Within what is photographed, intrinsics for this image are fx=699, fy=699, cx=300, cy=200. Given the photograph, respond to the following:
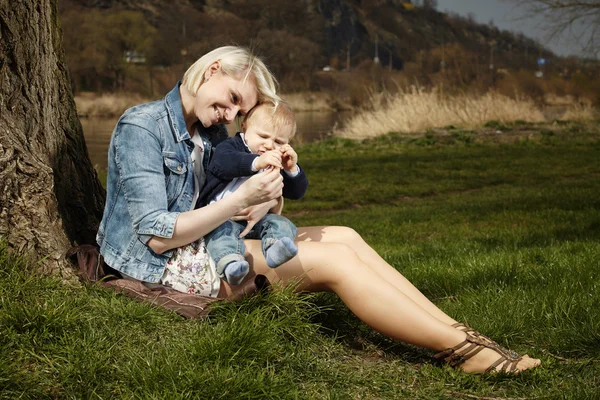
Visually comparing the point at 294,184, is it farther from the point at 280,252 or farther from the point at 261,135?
the point at 280,252

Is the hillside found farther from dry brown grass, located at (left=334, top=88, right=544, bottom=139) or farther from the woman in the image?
dry brown grass, located at (left=334, top=88, right=544, bottom=139)

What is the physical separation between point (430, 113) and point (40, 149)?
1586 cm

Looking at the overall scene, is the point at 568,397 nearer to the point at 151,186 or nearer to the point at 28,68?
the point at 151,186

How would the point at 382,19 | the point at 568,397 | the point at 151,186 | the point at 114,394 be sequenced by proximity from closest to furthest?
the point at 114,394 < the point at 568,397 < the point at 151,186 < the point at 382,19

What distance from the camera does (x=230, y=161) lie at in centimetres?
302

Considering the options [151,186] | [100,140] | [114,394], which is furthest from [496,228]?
[100,140]

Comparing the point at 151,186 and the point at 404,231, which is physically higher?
the point at 151,186

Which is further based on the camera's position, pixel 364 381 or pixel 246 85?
pixel 246 85

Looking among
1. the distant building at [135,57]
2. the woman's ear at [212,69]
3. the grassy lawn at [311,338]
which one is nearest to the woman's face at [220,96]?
the woman's ear at [212,69]

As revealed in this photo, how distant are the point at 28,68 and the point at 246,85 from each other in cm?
100

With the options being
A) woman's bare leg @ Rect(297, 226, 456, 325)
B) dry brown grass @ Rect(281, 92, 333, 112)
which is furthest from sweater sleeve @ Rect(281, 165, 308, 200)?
dry brown grass @ Rect(281, 92, 333, 112)

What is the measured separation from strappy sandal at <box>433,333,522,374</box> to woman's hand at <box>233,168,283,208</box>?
0.96 meters

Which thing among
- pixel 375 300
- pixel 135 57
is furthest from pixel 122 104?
pixel 375 300

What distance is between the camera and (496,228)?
664 centimetres
